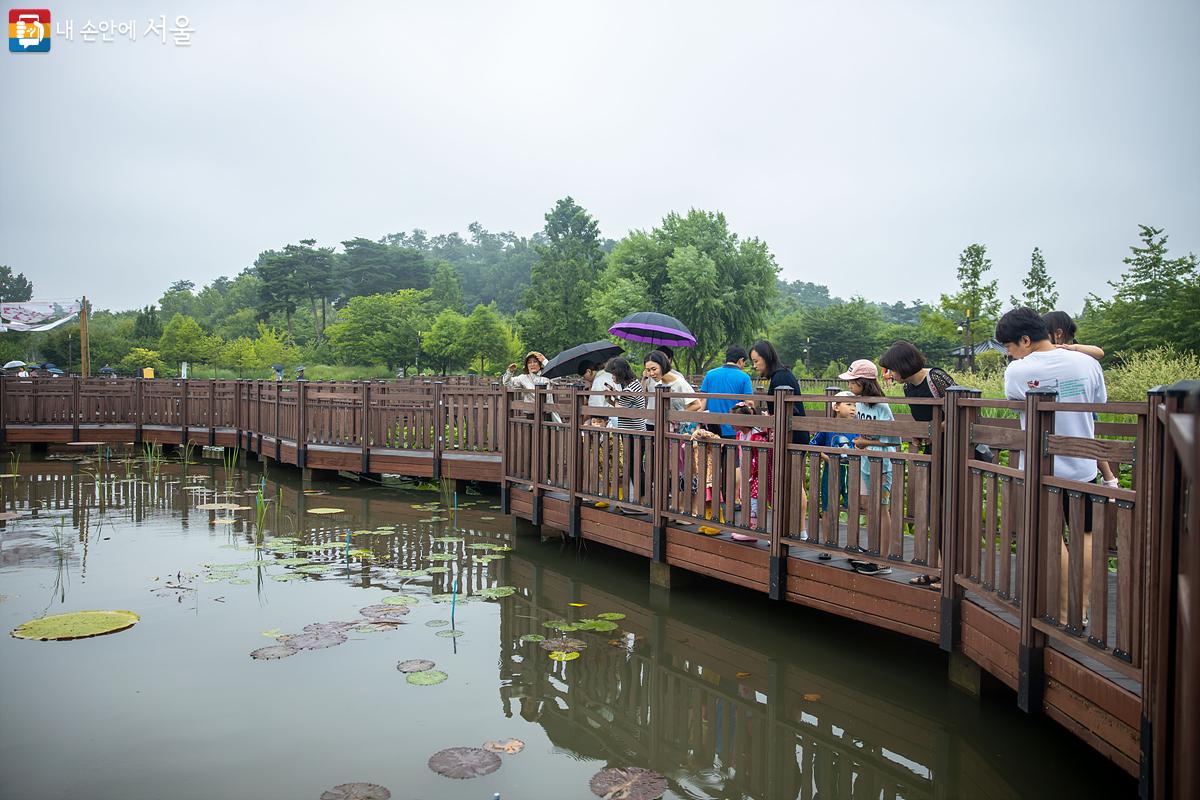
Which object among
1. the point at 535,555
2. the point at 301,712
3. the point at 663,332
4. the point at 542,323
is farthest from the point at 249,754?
the point at 542,323

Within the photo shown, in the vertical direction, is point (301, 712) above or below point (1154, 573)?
below

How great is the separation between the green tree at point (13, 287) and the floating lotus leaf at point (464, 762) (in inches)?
4689

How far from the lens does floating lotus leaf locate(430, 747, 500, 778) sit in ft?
12.4

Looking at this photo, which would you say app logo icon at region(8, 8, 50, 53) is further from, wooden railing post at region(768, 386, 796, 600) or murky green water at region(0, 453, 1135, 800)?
wooden railing post at region(768, 386, 796, 600)

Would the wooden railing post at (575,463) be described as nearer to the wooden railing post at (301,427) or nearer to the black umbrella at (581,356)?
the black umbrella at (581,356)

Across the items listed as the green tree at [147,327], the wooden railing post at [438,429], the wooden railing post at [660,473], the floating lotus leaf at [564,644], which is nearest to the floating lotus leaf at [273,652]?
the floating lotus leaf at [564,644]

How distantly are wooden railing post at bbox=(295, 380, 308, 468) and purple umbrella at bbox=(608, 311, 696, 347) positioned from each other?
5458mm

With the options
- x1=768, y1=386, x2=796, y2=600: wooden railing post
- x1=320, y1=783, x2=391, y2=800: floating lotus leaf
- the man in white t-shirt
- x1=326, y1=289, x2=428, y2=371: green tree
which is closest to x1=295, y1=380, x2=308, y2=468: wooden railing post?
x1=768, y1=386, x2=796, y2=600: wooden railing post

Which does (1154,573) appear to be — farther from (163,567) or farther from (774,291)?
(774,291)

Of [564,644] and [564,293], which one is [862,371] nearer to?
[564,644]

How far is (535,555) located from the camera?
8.42 m

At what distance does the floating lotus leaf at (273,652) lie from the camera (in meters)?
5.27

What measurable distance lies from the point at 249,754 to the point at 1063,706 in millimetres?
3546

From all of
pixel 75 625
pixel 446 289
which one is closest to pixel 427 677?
pixel 75 625
